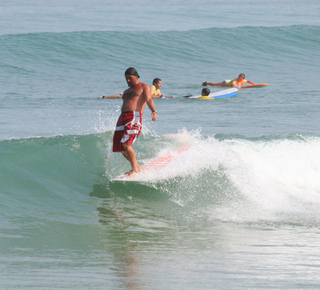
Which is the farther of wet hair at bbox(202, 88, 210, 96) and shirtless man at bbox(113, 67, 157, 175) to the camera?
wet hair at bbox(202, 88, 210, 96)

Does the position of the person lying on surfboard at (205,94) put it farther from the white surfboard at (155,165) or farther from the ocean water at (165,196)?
the white surfboard at (155,165)

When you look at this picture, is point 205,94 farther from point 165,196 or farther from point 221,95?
point 165,196

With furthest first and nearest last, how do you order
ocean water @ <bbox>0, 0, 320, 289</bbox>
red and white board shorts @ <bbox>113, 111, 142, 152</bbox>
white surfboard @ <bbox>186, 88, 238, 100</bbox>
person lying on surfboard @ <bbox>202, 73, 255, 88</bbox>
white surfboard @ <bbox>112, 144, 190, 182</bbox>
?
person lying on surfboard @ <bbox>202, 73, 255, 88</bbox>, white surfboard @ <bbox>186, 88, 238, 100</bbox>, white surfboard @ <bbox>112, 144, 190, 182</bbox>, red and white board shorts @ <bbox>113, 111, 142, 152</bbox>, ocean water @ <bbox>0, 0, 320, 289</bbox>

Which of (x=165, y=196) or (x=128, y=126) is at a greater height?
(x=128, y=126)

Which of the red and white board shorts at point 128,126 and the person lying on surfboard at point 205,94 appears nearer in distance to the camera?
the red and white board shorts at point 128,126

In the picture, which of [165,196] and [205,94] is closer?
[165,196]

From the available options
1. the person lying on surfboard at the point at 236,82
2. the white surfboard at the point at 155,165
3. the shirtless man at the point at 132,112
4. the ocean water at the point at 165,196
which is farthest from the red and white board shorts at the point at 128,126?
the person lying on surfboard at the point at 236,82

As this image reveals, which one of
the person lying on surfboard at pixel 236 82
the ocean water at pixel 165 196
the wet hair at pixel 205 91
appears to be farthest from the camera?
the person lying on surfboard at pixel 236 82

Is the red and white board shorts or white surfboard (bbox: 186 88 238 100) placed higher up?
the red and white board shorts

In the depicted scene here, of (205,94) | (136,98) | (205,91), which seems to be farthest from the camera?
(205,94)

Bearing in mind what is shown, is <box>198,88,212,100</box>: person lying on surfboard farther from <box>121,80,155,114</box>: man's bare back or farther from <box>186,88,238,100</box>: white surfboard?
<box>121,80,155,114</box>: man's bare back

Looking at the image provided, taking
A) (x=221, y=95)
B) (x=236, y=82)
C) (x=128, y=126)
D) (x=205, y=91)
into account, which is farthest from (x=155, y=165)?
(x=236, y=82)

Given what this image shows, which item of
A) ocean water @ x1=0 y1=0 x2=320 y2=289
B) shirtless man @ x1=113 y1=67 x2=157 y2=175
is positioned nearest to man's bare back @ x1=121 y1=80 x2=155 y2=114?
shirtless man @ x1=113 y1=67 x2=157 y2=175

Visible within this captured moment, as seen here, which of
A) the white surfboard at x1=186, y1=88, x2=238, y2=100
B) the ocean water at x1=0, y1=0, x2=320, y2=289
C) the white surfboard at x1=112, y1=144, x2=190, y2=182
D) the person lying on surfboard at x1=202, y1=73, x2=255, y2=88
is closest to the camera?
the ocean water at x1=0, y1=0, x2=320, y2=289
